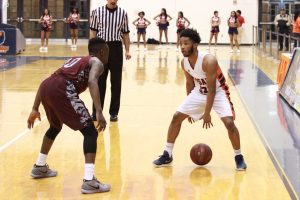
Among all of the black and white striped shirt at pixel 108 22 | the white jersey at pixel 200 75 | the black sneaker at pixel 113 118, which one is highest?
the black and white striped shirt at pixel 108 22

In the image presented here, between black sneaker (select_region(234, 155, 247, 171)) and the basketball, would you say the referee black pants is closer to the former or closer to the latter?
the basketball

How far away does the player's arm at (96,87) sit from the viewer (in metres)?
5.32

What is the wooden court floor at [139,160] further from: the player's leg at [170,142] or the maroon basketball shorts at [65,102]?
the maroon basketball shorts at [65,102]

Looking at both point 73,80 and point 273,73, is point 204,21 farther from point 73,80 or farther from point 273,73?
point 73,80

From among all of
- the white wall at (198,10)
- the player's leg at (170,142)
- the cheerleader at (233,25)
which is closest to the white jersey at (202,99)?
the player's leg at (170,142)

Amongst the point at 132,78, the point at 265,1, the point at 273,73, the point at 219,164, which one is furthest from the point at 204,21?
the point at 219,164

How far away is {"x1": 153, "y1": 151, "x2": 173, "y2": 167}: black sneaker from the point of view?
21.6ft

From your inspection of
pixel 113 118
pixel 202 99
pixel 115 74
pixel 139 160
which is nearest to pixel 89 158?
pixel 139 160

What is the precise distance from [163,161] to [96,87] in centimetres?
163

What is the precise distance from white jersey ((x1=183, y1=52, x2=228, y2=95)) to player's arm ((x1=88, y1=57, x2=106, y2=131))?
3.95 ft

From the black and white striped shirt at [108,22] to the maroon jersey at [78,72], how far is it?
3.74 metres

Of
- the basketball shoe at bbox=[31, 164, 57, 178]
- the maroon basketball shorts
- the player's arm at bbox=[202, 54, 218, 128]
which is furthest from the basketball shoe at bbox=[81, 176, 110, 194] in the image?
the player's arm at bbox=[202, 54, 218, 128]

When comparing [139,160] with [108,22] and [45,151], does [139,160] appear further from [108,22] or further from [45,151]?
[108,22]

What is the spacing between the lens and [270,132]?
28.2 feet
